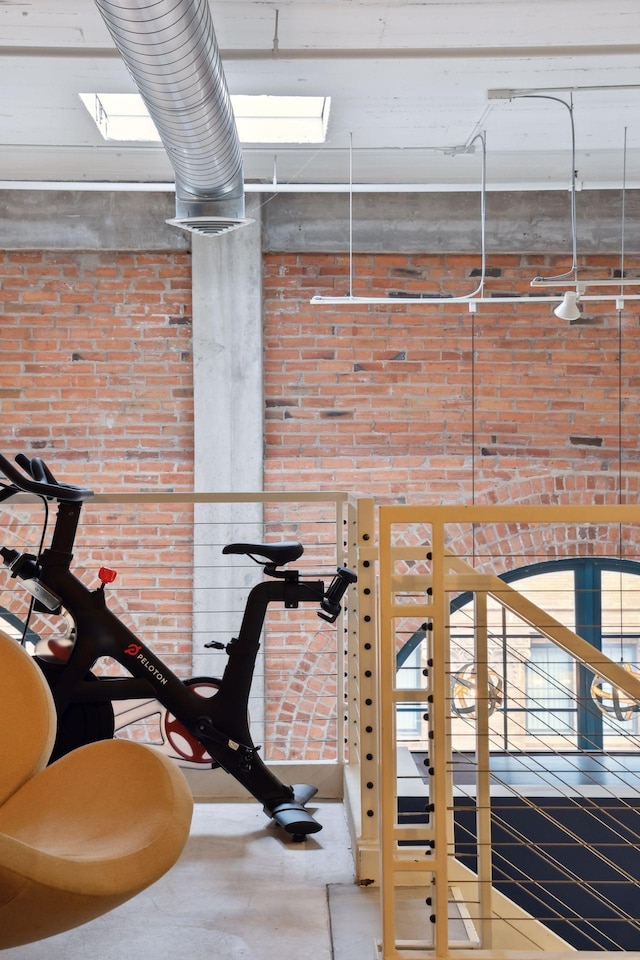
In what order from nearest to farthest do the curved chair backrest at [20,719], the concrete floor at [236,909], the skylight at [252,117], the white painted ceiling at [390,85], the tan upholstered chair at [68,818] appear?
1. the tan upholstered chair at [68,818]
2. the curved chair backrest at [20,719]
3. the concrete floor at [236,909]
4. the white painted ceiling at [390,85]
5. the skylight at [252,117]

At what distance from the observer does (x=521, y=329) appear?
212 inches

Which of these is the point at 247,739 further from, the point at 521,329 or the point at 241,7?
the point at 521,329

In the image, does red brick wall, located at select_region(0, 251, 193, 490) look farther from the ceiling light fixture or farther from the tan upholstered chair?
the tan upholstered chair

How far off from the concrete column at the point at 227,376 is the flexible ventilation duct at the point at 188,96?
0.89 m

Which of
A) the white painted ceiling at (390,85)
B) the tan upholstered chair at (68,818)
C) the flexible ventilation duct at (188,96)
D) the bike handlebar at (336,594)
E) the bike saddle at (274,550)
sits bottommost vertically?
the tan upholstered chair at (68,818)

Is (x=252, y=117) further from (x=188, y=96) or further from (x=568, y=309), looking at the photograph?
(x=568, y=309)

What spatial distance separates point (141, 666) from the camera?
9.13ft

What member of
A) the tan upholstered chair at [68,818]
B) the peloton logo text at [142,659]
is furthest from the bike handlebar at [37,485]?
the tan upholstered chair at [68,818]

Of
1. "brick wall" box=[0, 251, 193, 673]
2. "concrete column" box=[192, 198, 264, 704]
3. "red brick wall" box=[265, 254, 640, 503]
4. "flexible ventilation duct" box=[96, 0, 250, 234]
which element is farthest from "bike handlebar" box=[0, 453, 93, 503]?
"red brick wall" box=[265, 254, 640, 503]

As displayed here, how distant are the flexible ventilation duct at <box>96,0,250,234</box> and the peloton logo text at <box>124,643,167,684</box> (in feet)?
5.91

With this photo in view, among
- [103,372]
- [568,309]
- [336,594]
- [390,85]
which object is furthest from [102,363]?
[336,594]

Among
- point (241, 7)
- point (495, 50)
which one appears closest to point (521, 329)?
point (495, 50)

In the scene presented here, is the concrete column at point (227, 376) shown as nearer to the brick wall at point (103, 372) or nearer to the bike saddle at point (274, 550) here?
the brick wall at point (103, 372)

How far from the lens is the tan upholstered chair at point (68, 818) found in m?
1.41
